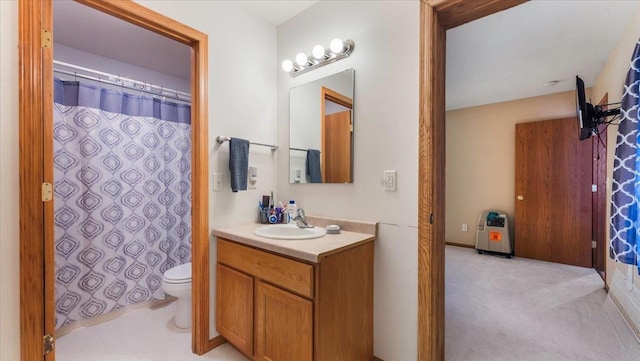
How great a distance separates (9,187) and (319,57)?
5.93ft

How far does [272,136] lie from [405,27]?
4.04 feet

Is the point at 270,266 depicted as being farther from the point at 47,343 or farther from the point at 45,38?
the point at 45,38

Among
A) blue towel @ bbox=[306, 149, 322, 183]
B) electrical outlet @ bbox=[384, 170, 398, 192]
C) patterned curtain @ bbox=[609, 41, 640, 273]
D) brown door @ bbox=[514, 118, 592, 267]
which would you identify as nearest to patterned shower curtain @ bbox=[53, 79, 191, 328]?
Answer: blue towel @ bbox=[306, 149, 322, 183]

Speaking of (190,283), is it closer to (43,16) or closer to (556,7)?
(43,16)

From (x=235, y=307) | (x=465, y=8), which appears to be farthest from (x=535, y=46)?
(x=235, y=307)

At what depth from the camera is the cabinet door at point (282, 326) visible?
132cm

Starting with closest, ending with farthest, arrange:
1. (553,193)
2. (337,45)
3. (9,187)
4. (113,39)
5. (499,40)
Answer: (9,187), (337,45), (113,39), (499,40), (553,193)

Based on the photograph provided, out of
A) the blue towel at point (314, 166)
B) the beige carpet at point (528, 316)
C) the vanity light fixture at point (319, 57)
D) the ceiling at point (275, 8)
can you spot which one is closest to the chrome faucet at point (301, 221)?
the blue towel at point (314, 166)

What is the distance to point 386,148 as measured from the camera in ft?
5.46

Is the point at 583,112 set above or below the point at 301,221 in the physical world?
above

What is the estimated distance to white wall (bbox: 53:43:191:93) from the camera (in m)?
2.47

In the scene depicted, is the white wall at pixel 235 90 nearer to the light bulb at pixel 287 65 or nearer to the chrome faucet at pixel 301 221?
the light bulb at pixel 287 65

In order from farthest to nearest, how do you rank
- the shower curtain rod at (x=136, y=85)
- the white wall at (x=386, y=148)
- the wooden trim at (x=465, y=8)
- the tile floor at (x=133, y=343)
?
the shower curtain rod at (x=136, y=85), the tile floor at (x=133, y=343), the white wall at (x=386, y=148), the wooden trim at (x=465, y=8)

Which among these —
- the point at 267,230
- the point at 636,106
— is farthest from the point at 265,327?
the point at 636,106
